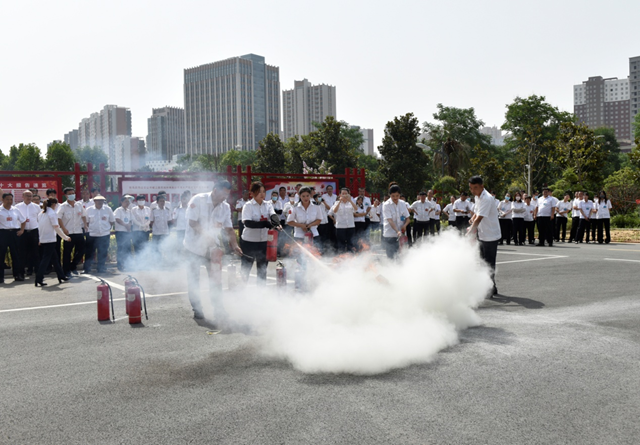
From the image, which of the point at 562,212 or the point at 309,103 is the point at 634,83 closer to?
the point at 309,103

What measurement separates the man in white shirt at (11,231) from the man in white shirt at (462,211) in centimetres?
1455

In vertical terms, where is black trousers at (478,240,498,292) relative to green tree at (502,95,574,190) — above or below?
below

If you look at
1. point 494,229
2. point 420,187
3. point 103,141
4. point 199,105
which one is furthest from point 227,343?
Answer: point 199,105

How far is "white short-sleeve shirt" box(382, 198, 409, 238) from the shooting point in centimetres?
1141

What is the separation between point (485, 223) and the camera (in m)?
9.72

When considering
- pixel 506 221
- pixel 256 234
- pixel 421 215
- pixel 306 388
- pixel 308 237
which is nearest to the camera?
pixel 306 388

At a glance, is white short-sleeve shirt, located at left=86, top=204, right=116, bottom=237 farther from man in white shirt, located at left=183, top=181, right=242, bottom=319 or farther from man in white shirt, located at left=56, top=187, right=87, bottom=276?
man in white shirt, located at left=183, top=181, right=242, bottom=319

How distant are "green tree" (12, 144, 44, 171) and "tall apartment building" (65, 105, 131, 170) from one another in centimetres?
942

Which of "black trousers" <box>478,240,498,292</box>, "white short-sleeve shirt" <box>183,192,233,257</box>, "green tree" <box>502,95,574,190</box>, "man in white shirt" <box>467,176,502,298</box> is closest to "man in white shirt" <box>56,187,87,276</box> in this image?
"white short-sleeve shirt" <box>183,192,233,257</box>

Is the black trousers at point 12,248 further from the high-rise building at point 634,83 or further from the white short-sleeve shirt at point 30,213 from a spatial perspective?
the high-rise building at point 634,83

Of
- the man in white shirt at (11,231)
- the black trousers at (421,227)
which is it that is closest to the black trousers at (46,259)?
the man in white shirt at (11,231)

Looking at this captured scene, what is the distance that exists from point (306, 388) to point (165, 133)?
124m

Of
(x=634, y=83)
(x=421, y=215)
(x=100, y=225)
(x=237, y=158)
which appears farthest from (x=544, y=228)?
(x=634, y=83)

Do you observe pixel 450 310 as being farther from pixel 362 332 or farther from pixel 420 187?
pixel 420 187
